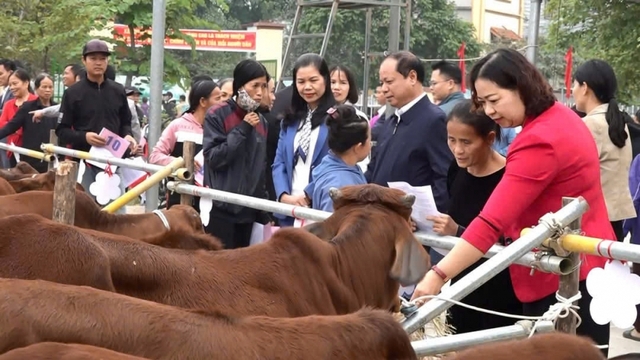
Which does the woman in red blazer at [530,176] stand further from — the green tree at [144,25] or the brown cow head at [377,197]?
the green tree at [144,25]

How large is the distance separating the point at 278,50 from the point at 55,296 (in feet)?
89.4

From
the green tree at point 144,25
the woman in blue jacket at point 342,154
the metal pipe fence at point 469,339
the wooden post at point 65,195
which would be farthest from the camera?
the green tree at point 144,25

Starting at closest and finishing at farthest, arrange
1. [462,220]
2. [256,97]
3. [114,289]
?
[114,289] < [462,220] < [256,97]

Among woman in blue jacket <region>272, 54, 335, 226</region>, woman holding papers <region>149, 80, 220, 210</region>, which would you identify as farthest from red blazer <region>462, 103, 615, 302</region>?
woman holding papers <region>149, 80, 220, 210</region>

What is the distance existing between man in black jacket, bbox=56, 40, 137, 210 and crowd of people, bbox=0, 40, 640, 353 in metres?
0.01

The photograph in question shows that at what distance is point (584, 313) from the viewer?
143 inches

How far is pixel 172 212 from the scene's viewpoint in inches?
217

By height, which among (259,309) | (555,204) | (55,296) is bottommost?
(259,309)

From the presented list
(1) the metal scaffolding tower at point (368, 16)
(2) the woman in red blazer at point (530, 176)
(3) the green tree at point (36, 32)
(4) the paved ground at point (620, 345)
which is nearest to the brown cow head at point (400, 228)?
(2) the woman in red blazer at point (530, 176)

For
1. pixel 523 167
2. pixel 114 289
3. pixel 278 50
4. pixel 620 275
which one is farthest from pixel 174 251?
pixel 278 50

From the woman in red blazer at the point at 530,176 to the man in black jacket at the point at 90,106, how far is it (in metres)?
5.34

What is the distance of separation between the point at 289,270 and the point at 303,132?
2.11 meters

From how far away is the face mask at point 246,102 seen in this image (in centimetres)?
609

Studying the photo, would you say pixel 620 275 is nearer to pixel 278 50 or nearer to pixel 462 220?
pixel 462 220
